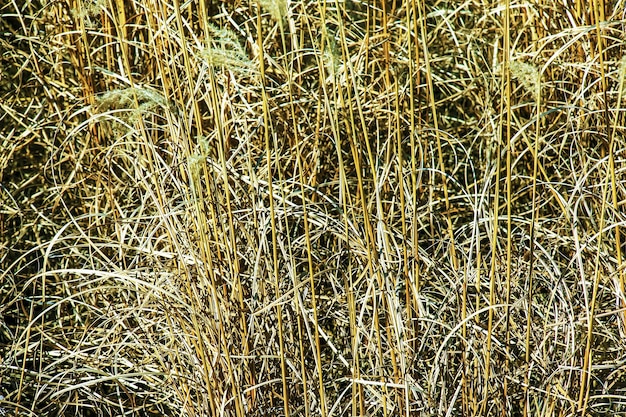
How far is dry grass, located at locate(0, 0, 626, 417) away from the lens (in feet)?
3.49

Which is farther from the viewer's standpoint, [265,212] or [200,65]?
[200,65]

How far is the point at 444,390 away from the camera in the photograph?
1114mm

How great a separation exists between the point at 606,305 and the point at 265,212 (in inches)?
22.7

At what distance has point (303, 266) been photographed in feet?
4.66

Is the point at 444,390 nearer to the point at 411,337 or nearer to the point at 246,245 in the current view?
the point at 411,337

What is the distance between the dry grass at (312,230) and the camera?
1062 mm

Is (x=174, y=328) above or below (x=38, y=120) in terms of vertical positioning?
below

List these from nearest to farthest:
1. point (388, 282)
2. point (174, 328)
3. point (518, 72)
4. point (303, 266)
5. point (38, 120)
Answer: point (518, 72)
point (388, 282)
point (174, 328)
point (303, 266)
point (38, 120)

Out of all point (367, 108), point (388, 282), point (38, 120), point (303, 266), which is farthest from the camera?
point (38, 120)

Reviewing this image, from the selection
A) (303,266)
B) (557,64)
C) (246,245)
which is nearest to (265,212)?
(246,245)

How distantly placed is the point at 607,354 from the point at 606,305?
0.26ft

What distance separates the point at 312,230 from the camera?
4.63 feet

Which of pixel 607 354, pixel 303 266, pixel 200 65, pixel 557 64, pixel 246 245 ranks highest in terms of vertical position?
pixel 200 65

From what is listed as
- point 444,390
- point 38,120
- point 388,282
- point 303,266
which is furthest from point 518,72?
point 38,120
